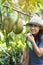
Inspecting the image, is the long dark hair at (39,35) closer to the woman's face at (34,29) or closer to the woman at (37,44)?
the woman at (37,44)

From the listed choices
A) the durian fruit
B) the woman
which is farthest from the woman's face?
the durian fruit

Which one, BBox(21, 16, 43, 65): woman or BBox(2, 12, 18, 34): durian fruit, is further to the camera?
BBox(21, 16, 43, 65): woman

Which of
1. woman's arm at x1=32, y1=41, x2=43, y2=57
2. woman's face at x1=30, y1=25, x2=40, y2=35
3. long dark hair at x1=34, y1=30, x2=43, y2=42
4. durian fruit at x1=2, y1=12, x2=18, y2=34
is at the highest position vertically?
durian fruit at x1=2, y1=12, x2=18, y2=34

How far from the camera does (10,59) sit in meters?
4.45

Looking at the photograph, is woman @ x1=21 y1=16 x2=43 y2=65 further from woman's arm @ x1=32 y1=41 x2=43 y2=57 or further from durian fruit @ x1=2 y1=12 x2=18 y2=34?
durian fruit @ x1=2 y1=12 x2=18 y2=34

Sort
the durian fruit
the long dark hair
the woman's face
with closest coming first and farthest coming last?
the durian fruit → the woman's face → the long dark hair

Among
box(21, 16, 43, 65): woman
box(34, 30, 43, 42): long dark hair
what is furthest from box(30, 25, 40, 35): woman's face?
box(34, 30, 43, 42): long dark hair

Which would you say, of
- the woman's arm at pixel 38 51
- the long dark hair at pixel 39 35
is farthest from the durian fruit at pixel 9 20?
the long dark hair at pixel 39 35

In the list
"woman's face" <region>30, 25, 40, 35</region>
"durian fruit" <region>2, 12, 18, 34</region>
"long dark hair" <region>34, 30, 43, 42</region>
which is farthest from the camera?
"long dark hair" <region>34, 30, 43, 42</region>

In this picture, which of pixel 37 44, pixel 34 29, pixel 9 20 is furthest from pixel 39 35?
pixel 9 20

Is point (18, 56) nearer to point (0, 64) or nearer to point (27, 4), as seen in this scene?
point (0, 64)

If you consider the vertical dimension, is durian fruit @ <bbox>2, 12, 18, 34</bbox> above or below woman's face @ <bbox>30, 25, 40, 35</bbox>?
above

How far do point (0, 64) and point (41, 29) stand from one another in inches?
41.0

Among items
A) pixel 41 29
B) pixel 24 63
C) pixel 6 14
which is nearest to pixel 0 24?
pixel 6 14
